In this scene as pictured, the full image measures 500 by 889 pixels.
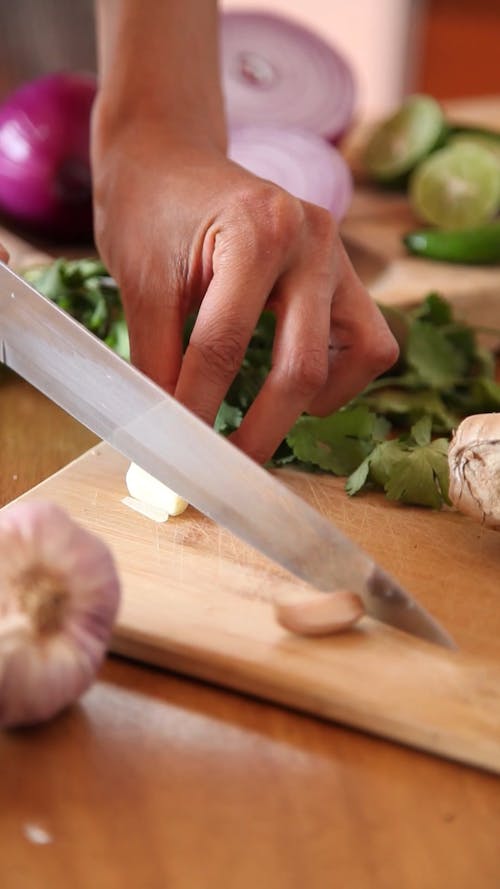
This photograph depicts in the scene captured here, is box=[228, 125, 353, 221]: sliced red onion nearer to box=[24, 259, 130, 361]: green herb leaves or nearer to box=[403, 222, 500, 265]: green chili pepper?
box=[403, 222, 500, 265]: green chili pepper

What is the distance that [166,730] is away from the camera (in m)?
1.00

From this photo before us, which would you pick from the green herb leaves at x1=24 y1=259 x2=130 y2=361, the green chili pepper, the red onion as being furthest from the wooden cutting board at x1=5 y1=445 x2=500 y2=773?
the red onion

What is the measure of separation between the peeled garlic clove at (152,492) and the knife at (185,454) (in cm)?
4

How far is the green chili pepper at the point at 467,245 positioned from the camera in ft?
6.44

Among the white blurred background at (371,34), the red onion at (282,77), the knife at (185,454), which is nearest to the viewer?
the knife at (185,454)

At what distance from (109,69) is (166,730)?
3.63ft

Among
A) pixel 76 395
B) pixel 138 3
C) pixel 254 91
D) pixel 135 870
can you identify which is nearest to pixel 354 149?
pixel 254 91

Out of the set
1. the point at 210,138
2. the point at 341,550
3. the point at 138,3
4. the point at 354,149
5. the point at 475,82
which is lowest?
the point at 475,82

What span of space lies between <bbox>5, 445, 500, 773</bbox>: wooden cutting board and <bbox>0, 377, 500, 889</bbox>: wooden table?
1.3 inches

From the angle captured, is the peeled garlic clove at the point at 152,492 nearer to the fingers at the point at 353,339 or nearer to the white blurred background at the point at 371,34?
the fingers at the point at 353,339

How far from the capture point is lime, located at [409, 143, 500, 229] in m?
2.12

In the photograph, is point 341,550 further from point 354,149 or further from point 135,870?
point 354,149

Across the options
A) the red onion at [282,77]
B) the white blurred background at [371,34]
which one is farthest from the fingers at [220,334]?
the white blurred background at [371,34]

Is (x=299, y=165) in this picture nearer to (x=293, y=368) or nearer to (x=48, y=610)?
(x=293, y=368)
